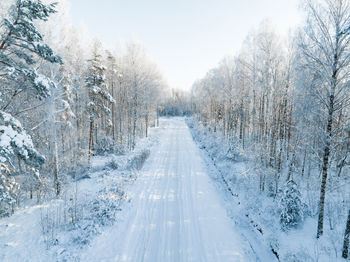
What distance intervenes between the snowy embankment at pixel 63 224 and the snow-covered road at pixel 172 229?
572mm

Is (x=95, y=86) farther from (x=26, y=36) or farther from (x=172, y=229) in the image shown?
(x=172, y=229)

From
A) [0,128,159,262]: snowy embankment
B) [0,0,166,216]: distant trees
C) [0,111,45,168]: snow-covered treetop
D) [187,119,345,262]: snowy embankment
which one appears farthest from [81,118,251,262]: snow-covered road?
[0,0,166,216]: distant trees

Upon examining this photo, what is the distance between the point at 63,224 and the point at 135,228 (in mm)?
3158

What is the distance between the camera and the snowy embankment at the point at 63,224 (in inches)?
254

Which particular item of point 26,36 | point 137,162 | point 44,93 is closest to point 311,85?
point 44,93

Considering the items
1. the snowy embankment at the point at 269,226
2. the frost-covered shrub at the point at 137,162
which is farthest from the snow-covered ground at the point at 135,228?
the frost-covered shrub at the point at 137,162

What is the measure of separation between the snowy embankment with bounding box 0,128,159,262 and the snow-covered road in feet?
1.88

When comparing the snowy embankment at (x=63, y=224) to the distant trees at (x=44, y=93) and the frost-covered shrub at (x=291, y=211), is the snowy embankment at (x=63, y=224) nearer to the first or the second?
the distant trees at (x=44, y=93)

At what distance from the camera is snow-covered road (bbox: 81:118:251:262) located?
21.3 ft

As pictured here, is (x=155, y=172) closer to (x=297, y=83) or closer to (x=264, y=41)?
(x=297, y=83)

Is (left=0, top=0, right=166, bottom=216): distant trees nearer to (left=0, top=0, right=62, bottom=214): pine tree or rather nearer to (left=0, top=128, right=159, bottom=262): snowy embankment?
(left=0, top=0, right=62, bottom=214): pine tree

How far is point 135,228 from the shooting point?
789 centimetres

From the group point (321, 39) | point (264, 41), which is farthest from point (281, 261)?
point (264, 41)

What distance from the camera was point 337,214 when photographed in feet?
26.1
